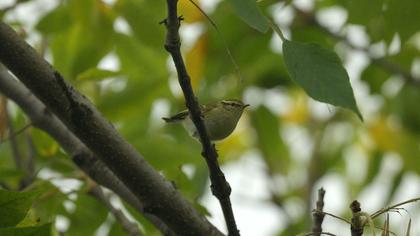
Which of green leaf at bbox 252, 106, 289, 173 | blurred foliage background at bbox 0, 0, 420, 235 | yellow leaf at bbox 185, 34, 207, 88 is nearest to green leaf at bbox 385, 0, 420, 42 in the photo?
blurred foliage background at bbox 0, 0, 420, 235

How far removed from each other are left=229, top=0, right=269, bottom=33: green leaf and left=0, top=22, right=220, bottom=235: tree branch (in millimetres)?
835

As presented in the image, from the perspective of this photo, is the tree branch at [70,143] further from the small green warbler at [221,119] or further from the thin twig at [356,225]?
the thin twig at [356,225]

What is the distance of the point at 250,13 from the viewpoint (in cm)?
193

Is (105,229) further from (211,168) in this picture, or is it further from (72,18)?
(211,168)

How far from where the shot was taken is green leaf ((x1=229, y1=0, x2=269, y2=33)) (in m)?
1.90

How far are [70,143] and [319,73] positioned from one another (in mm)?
1679

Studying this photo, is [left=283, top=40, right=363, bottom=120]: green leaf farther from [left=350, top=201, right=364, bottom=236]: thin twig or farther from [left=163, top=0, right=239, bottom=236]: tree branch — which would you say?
[left=350, top=201, right=364, bottom=236]: thin twig

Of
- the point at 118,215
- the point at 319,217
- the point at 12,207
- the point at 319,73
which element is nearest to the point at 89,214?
the point at 118,215

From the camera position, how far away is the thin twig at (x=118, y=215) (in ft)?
11.3

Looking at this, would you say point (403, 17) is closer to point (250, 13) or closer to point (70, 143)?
point (250, 13)

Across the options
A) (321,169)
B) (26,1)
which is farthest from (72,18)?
(321,169)

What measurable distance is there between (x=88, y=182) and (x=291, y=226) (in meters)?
2.35

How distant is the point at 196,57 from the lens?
4.61 m

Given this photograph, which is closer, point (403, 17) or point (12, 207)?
point (12, 207)
